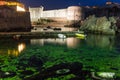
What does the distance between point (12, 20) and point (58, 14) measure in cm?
4868

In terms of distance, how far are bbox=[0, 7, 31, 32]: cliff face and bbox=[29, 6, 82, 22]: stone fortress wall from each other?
3721 cm

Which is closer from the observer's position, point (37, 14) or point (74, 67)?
point (74, 67)

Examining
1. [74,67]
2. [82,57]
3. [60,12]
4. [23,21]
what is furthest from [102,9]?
[74,67]

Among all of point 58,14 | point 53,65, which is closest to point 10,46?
point 53,65

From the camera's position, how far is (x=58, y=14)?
110625 millimetres

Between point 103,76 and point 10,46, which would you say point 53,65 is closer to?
point 103,76

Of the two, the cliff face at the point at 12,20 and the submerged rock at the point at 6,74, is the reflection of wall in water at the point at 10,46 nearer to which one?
the cliff face at the point at 12,20

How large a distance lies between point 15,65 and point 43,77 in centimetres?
690

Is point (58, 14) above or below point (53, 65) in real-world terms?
above

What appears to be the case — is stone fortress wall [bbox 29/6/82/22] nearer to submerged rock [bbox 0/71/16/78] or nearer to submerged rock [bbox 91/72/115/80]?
submerged rock [bbox 0/71/16/78]

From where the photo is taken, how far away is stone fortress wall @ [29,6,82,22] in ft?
360

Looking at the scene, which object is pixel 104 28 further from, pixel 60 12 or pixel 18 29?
pixel 60 12

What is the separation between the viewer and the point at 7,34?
187 feet

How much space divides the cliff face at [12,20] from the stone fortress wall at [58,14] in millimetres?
37211
